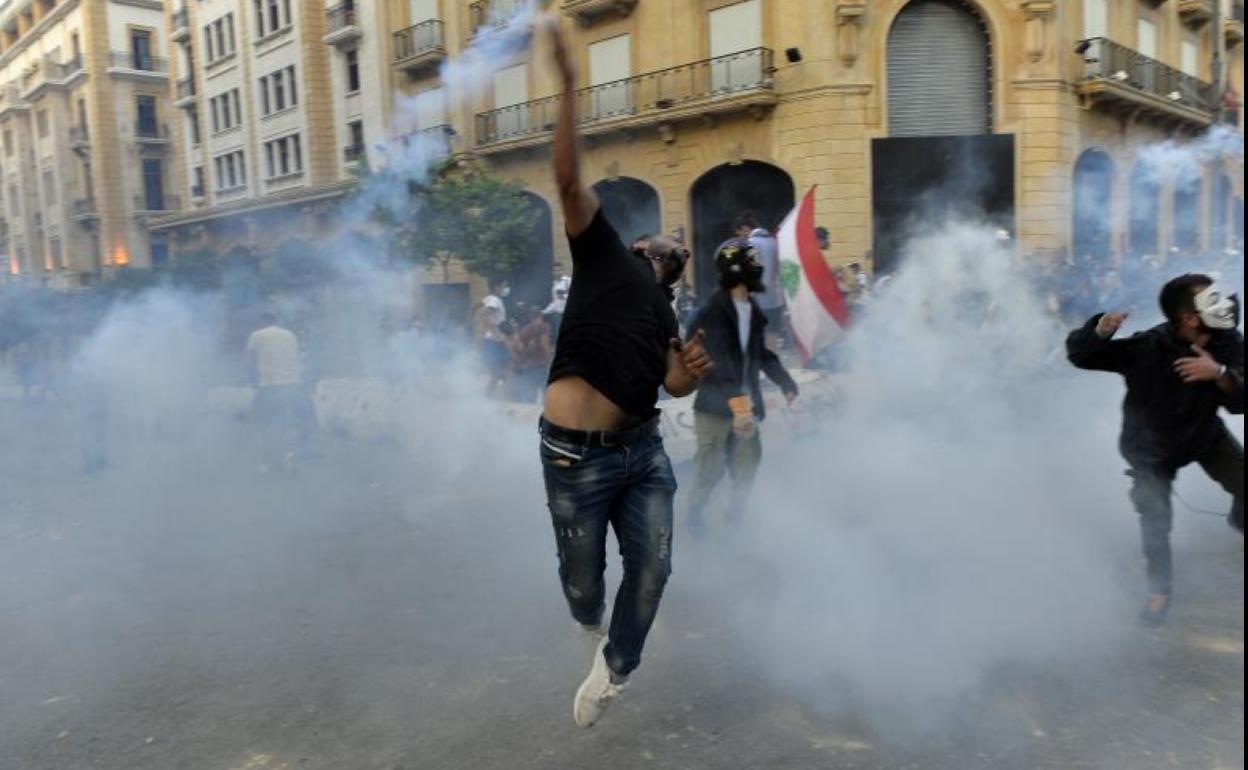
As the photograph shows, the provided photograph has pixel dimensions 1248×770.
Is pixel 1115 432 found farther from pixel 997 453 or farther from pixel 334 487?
pixel 334 487

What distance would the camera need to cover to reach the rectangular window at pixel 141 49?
45469 millimetres

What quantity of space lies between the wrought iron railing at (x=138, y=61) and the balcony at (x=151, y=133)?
92.2 inches

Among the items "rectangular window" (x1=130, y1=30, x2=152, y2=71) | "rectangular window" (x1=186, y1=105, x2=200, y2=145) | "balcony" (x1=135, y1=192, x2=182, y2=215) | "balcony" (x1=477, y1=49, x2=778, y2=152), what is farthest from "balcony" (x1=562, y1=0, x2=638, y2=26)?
"rectangular window" (x1=130, y1=30, x2=152, y2=71)

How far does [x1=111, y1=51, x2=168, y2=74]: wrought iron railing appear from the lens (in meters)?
45.0

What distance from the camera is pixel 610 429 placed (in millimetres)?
3105

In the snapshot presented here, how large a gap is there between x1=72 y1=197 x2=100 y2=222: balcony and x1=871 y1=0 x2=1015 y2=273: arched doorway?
38.7 meters

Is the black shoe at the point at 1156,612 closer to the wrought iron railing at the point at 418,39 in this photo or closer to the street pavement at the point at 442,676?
A: the street pavement at the point at 442,676

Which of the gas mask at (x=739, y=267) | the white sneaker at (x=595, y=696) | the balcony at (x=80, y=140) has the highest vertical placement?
the balcony at (x=80, y=140)

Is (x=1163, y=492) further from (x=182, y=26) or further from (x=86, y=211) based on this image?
(x=86, y=211)

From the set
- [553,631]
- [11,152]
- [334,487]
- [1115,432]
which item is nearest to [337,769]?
[553,631]

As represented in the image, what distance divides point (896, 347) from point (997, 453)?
315 cm

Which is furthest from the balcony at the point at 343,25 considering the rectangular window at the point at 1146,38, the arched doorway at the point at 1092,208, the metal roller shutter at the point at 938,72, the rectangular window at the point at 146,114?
the rectangular window at the point at 146,114

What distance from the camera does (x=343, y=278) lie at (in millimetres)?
15641

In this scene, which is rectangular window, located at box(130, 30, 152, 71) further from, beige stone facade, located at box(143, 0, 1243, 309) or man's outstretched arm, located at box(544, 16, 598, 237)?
man's outstretched arm, located at box(544, 16, 598, 237)
